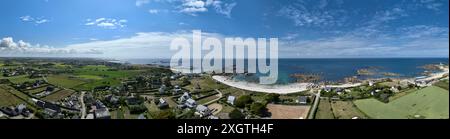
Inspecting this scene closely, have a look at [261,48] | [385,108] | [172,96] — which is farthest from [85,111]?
[385,108]

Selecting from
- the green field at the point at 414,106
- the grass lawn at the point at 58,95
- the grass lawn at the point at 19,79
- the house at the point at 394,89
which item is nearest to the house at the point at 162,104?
the grass lawn at the point at 58,95

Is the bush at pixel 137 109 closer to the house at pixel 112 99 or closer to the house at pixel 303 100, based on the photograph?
the house at pixel 112 99

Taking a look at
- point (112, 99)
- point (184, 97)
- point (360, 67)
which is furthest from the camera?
point (360, 67)

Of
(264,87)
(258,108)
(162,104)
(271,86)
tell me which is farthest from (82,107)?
(271,86)

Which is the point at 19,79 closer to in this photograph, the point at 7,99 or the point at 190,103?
the point at 7,99

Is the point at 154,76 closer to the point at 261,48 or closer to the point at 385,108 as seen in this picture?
the point at 261,48
